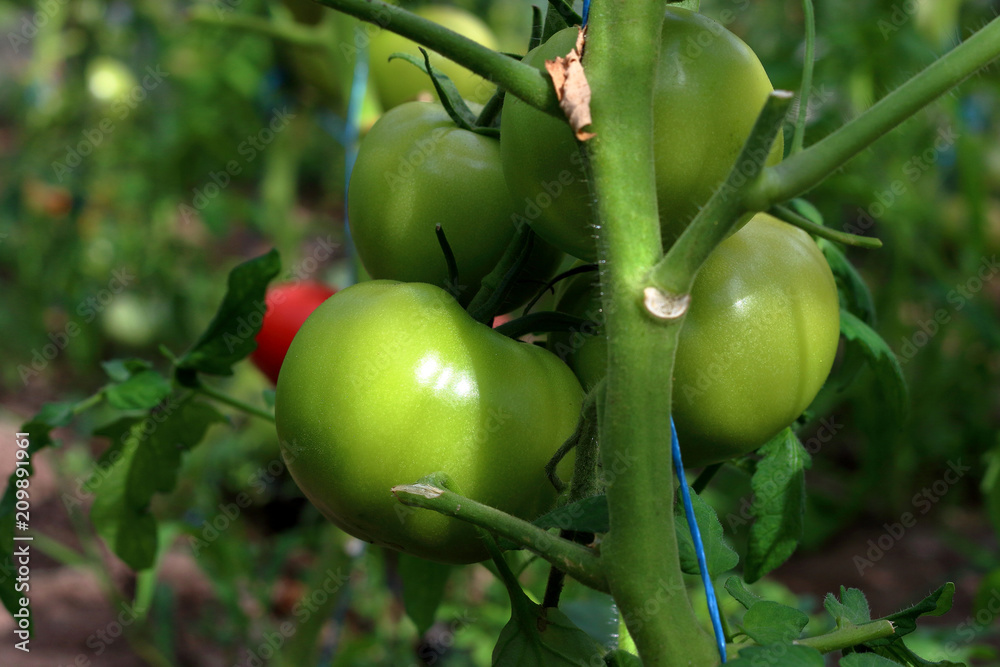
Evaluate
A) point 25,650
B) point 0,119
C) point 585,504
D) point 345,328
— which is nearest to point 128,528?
point 345,328

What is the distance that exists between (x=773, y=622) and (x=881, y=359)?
284 millimetres

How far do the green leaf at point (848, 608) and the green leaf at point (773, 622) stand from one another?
0.02 m

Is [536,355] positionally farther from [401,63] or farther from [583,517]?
[401,63]

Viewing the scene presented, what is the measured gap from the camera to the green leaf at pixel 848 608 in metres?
0.41

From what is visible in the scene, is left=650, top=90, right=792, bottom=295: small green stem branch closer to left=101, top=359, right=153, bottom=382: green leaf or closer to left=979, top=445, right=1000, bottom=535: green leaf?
left=101, top=359, right=153, bottom=382: green leaf

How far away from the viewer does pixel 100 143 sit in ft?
7.85

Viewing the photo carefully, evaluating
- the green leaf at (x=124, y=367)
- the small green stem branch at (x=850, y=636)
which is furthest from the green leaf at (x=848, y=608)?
the green leaf at (x=124, y=367)

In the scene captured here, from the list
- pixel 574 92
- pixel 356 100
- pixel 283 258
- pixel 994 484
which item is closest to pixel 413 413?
pixel 574 92

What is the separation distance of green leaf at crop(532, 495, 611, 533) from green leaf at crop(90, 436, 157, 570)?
1.54 feet

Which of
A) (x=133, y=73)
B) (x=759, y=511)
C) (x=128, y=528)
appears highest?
(x=759, y=511)

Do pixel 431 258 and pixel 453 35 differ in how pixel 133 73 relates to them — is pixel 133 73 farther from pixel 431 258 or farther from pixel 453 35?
pixel 453 35

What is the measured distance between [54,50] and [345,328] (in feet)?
7.52

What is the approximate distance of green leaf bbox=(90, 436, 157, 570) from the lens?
2.36ft

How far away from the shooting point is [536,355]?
18.7 inches
